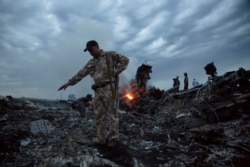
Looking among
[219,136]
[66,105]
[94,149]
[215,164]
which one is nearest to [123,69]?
[94,149]

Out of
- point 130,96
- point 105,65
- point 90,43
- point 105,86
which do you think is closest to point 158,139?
point 105,86

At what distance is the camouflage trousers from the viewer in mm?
4496

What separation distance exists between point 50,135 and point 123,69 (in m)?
2.64

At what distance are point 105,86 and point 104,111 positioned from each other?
48cm

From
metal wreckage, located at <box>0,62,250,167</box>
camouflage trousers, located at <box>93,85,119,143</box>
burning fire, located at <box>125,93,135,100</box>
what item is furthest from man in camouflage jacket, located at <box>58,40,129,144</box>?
burning fire, located at <box>125,93,135,100</box>

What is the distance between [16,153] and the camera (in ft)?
14.3

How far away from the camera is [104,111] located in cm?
455

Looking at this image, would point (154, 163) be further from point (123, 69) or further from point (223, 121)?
point (223, 121)

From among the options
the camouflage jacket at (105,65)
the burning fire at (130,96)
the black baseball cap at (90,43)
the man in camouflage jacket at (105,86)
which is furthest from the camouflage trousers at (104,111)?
the burning fire at (130,96)

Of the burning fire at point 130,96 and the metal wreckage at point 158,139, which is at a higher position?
the burning fire at point 130,96

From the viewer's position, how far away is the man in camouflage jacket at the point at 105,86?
177 inches

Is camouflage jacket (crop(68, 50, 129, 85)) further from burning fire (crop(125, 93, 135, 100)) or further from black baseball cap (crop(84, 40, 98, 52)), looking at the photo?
burning fire (crop(125, 93, 135, 100))

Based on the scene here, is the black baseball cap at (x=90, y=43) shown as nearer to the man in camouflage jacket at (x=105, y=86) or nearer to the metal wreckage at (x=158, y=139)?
the man in camouflage jacket at (x=105, y=86)

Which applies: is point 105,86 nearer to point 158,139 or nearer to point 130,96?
point 158,139
